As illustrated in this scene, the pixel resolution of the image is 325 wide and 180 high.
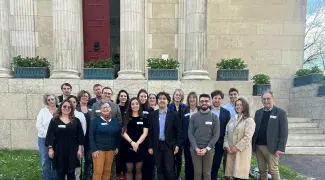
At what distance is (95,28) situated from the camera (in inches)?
→ 478

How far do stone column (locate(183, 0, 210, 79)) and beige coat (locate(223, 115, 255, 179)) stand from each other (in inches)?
198

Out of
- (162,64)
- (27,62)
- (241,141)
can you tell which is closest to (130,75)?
(162,64)

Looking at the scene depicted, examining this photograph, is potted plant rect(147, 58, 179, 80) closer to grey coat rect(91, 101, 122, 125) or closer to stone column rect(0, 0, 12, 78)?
grey coat rect(91, 101, 122, 125)

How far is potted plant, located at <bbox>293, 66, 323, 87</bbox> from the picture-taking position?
11506mm

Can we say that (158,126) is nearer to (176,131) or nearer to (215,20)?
(176,131)

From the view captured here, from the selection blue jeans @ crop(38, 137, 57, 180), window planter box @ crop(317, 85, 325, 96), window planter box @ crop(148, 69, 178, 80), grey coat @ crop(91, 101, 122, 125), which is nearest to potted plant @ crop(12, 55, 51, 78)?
window planter box @ crop(148, 69, 178, 80)

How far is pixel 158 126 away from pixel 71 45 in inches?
253

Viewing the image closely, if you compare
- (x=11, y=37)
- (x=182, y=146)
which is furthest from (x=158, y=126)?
(x=11, y=37)

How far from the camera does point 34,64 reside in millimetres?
9961

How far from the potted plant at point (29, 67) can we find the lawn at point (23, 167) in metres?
3.01

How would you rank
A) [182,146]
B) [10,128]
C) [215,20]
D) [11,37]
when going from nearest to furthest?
[182,146], [10,128], [11,37], [215,20]

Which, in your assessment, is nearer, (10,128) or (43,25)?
(10,128)

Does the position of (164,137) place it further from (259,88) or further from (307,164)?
(259,88)

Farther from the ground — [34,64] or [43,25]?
[43,25]
